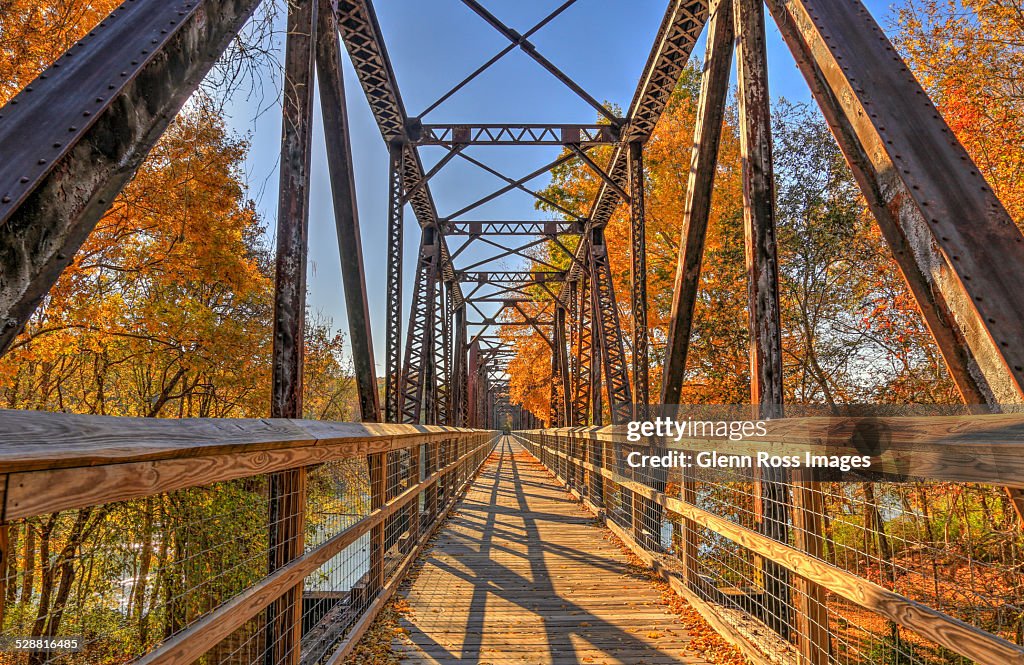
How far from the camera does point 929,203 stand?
2242 millimetres

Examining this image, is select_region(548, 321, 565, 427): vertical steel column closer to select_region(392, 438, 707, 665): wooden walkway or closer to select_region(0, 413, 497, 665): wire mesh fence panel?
select_region(0, 413, 497, 665): wire mesh fence panel

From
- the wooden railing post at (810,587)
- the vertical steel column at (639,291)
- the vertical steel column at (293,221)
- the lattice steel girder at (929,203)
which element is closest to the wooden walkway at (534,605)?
the wooden railing post at (810,587)

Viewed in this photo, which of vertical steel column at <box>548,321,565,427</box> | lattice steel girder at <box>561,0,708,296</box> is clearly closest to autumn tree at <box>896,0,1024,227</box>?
lattice steel girder at <box>561,0,708,296</box>

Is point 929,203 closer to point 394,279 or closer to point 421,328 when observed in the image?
point 394,279

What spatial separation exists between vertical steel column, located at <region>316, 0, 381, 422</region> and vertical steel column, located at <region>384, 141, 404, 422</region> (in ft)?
14.9

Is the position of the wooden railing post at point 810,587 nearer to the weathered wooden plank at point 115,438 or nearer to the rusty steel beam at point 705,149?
the weathered wooden plank at point 115,438

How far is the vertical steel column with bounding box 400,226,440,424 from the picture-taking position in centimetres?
1211

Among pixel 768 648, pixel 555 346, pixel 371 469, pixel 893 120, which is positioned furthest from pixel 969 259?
pixel 555 346

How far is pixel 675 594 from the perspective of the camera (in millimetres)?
4773

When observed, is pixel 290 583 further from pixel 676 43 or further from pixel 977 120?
pixel 977 120

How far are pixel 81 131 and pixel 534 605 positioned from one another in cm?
412

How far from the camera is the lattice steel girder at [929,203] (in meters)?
2.00

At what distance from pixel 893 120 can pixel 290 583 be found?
3.05 m

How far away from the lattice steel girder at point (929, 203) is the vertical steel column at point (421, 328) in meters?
9.09
